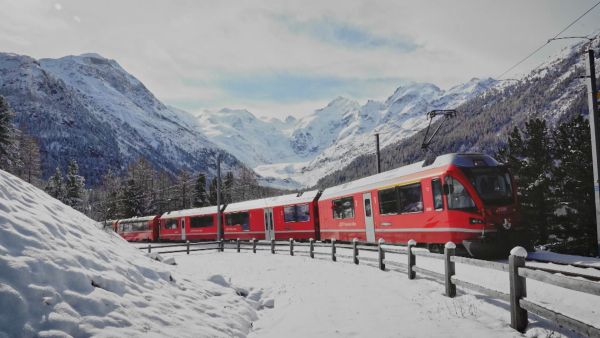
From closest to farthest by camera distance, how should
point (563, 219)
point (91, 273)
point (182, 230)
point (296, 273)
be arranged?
1. point (91, 273)
2. point (296, 273)
3. point (563, 219)
4. point (182, 230)

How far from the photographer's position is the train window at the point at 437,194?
545 inches

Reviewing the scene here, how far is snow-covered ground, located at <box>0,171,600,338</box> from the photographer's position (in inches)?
197

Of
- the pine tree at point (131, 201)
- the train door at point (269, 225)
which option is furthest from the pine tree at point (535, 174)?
the pine tree at point (131, 201)

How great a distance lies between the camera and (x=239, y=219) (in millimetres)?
33219

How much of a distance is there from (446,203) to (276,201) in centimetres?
1723

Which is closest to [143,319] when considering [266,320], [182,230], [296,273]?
[266,320]

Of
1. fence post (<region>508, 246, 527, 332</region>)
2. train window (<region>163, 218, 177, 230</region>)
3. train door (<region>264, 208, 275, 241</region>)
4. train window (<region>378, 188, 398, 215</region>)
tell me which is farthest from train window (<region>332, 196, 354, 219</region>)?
train window (<region>163, 218, 177, 230</region>)

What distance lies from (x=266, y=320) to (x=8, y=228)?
4.81 meters

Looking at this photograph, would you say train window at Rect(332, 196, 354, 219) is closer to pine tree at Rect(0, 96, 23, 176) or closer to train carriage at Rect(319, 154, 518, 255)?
train carriage at Rect(319, 154, 518, 255)

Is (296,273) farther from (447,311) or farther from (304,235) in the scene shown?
(304,235)

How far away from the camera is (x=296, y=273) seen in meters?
14.1

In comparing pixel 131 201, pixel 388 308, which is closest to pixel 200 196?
pixel 131 201

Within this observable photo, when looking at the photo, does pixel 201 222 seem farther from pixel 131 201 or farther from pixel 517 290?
pixel 517 290

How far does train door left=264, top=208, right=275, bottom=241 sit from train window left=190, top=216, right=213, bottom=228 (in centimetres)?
884
